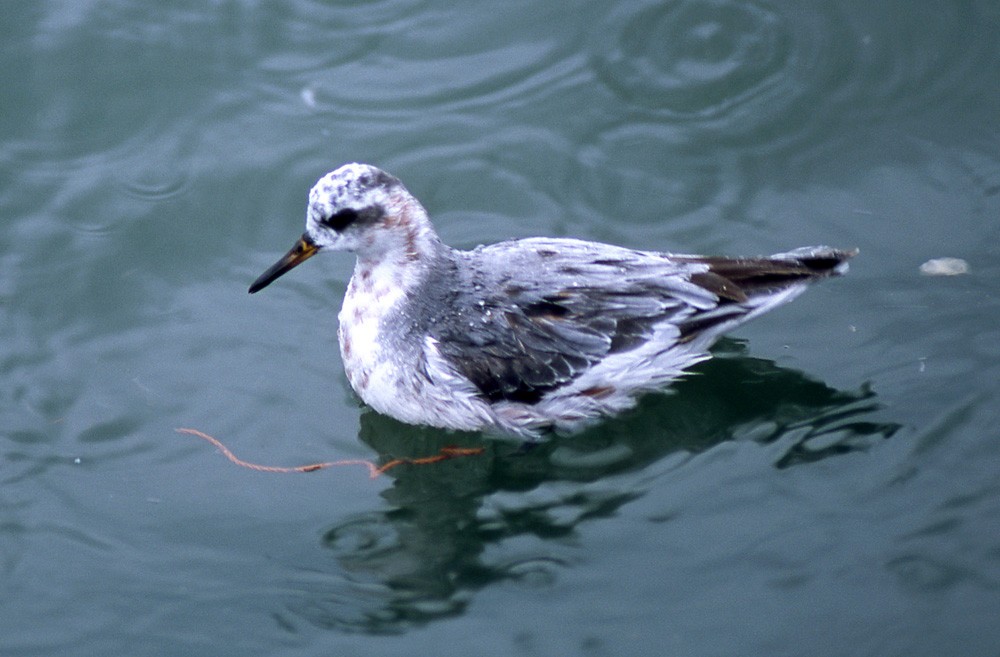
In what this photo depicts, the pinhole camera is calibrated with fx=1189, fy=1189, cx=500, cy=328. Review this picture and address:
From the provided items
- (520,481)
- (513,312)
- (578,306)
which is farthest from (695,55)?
(520,481)

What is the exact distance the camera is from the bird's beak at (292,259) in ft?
21.5

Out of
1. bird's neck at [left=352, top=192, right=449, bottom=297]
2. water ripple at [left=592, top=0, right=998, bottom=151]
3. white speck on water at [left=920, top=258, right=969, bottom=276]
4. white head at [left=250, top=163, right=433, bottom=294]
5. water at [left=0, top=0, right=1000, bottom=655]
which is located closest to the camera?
water at [left=0, top=0, right=1000, bottom=655]

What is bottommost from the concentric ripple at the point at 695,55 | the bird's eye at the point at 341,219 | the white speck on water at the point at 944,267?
the bird's eye at the point at 341,219

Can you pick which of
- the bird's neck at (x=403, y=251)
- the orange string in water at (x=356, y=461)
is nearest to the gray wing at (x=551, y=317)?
the bird's neck at (x=403, y=251)

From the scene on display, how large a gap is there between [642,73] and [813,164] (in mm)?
1367

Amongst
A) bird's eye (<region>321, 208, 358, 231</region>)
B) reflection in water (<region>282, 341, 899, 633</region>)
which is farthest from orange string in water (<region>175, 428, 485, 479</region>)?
bird's eye (<region>321, 208, 358, 231</region>)

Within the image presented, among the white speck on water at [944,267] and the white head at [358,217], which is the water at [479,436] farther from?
the white head at [358,217]

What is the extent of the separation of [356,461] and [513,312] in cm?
117

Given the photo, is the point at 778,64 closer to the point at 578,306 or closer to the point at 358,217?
the point at 578,306

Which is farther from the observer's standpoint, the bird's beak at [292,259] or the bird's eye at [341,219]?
the bird's beak at [292,259]

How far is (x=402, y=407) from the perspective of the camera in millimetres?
6547

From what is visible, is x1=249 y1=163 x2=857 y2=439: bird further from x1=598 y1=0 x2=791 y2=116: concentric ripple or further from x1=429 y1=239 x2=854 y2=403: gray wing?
x1=598 y1=0 x2=791 y2=116: concentric ripple

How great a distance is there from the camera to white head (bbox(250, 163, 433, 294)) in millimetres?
6312

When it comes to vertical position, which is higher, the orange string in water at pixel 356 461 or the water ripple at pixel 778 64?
the water ripple at pixel 778 64
